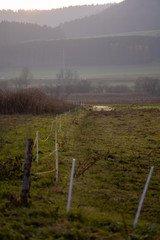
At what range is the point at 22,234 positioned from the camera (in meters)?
7.25

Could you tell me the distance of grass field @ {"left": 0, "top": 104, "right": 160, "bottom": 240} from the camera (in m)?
7.69

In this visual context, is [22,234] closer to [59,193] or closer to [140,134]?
[59,193]

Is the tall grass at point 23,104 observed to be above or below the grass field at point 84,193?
above

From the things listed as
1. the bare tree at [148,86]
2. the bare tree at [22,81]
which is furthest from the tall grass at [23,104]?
the bare tree at [22,81]

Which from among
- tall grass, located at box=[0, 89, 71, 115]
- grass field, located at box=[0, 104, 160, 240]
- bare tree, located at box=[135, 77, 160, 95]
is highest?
bare tree, located at box=[135, 77, 160, 95]

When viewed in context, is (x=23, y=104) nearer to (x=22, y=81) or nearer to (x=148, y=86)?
(x=148, y=86)

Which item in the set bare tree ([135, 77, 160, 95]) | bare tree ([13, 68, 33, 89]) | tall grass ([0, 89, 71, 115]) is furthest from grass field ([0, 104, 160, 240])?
bare tree ([13, 68, 33, 89])

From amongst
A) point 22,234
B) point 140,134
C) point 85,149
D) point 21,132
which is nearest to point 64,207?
point 22,234

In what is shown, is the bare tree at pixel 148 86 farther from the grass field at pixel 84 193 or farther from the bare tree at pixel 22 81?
the grass field at pixel 84 193

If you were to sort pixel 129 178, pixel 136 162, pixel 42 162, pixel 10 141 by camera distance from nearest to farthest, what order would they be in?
pixel 129 178, pixel 42 162, pixel 136 162, pixel 10 141

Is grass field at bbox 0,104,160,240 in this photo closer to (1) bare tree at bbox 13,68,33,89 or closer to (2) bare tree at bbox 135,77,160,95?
(2) bare tree at bbox 135,77,160,95

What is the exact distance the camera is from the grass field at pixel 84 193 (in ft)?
25.2

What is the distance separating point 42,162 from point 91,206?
4719 mm

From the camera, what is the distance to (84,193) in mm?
11211
